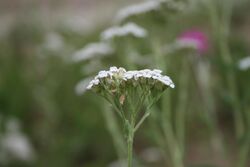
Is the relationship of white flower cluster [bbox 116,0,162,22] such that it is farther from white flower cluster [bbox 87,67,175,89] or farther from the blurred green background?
the blurred green background

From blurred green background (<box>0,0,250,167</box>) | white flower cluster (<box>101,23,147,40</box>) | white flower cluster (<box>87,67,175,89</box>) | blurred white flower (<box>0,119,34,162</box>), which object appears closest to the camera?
white flower cluster (<box>87,67,175,89</box>)

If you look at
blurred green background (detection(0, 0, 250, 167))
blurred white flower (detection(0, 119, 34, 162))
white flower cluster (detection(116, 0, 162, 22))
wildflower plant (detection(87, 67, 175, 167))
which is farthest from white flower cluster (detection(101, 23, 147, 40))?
blurred white flower (detection(0, 119, 34, 162))

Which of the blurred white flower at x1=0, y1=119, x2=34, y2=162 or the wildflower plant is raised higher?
the blurred white flower at x1=0, y1=119, x2=34, y2=162

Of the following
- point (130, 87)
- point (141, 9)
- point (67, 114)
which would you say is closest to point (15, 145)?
point (67, 114)

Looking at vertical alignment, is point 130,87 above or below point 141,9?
below

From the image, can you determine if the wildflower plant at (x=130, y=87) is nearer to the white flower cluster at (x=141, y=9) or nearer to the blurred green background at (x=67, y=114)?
the white flower cluster at (x=141, y=9)

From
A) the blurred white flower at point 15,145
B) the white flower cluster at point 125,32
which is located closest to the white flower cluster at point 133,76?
the white flower cluster at point 125,32

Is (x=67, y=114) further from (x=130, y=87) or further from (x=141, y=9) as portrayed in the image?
(x=130, y=87)

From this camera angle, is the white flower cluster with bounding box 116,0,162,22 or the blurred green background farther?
the blurred green background

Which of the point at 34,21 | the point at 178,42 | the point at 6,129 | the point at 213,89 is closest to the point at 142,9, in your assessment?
the point at 178,42

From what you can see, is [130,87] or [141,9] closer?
[130,87]
